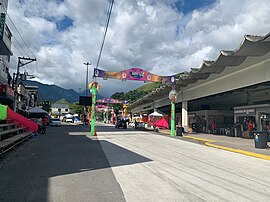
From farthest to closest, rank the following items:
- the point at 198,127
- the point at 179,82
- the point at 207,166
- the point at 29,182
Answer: the point at 198,127 < the point at 179,82 < the point at 207,166 < the point at 29,182

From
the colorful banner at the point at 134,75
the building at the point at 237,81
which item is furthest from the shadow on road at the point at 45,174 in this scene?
the colorful banner at the point at 134,75

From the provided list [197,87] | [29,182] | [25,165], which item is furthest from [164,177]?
[197,87]

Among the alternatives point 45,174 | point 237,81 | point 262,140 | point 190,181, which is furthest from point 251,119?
point 45,174

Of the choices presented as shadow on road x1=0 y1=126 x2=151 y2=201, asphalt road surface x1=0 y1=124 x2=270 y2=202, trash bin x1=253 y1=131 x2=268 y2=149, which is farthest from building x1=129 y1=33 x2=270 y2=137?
shadow on road x1=0 y1=126 x2=151 y2=201

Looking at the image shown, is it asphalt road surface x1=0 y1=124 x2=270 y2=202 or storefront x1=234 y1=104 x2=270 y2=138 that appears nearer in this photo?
asphalt road surface x1=0 y1=124 x2=270 y2=202

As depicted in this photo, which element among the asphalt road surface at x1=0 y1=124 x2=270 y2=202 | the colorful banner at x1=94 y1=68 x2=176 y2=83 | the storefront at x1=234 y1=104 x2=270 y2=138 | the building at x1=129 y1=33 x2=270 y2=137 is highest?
the colorful banner at x1=94 y1=68 x2=176 y2=83

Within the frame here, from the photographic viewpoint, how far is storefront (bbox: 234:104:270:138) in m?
21.6

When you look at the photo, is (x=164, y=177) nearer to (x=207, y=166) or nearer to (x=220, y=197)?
(x=220, y=197)

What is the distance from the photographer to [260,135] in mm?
15000

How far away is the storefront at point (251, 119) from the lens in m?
21.6

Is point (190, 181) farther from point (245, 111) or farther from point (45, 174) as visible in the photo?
point (245, 111)

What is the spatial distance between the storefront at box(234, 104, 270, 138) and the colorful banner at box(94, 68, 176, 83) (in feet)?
26.0

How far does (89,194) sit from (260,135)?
12973mm

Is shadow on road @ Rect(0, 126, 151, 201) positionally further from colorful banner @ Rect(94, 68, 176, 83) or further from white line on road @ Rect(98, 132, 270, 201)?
colorful banner @ Rect(94, 68, 176, 83)
